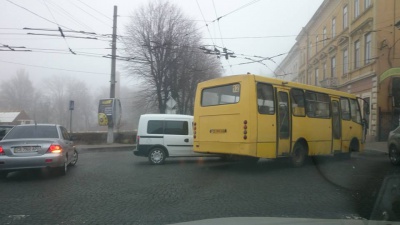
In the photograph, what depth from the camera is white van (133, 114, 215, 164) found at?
13.6 metres

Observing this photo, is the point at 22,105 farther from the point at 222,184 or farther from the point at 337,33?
the point at 222,184

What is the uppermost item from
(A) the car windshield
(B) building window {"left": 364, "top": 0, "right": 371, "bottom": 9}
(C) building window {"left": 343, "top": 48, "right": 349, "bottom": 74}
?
(B) building window {"left": 364, "top": 0, "right": 371, "bottom": 9}

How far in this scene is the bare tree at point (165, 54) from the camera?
107 ft

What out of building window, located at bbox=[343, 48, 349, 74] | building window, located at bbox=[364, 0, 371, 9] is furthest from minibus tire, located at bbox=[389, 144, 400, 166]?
building window, located at bbox=[343, 48, 349, 74]

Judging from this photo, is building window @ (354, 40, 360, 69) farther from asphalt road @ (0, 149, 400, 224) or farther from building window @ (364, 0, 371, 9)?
asphalt road @ (0, 149, 400, 224)

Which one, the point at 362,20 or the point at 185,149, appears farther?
the point at 362,20

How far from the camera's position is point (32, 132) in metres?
10.6

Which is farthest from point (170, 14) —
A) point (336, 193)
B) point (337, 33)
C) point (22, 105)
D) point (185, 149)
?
point (22, 105)

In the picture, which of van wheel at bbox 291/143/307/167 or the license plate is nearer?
the license plate

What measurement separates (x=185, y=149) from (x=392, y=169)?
6.72m

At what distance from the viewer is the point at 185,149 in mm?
13805

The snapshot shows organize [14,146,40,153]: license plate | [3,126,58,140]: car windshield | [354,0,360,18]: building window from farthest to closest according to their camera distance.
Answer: [354,0,360,18]: building window
[3,126,58,140]: car windshield
[14,146,40,153]: license plate

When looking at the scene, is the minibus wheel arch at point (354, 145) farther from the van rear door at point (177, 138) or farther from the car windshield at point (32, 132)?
the car windshield at point (32, 132)

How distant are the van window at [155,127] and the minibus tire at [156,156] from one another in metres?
0.61
